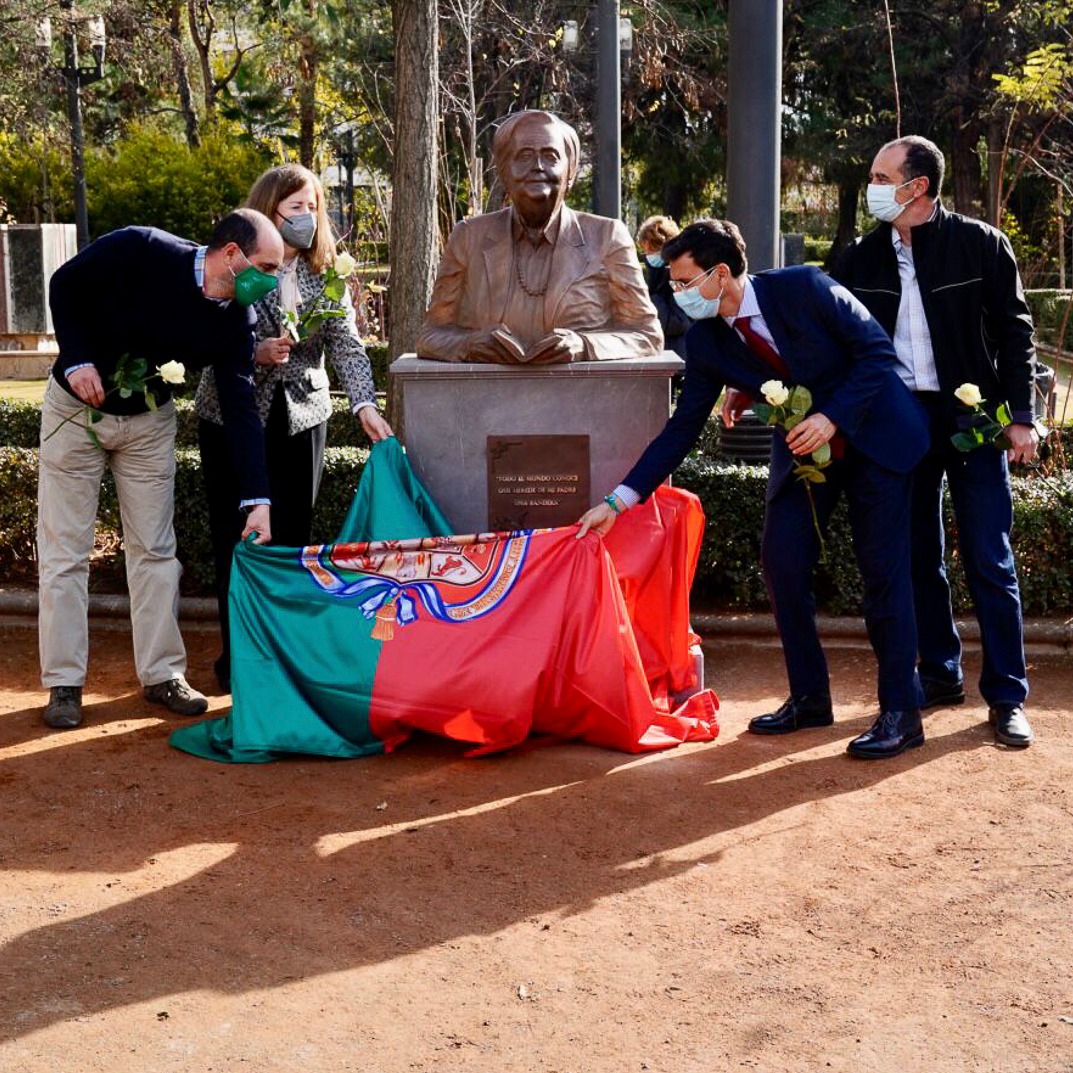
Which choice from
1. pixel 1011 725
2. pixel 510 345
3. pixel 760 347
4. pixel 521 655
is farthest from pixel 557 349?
pixel 1011 725

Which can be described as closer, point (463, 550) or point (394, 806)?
point (394, 806)

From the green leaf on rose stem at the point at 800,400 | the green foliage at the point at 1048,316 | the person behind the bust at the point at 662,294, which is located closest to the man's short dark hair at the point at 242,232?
the green leaf on rose stem at the point at 800,400

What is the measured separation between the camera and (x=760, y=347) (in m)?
5.24

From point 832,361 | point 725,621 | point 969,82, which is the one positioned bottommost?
point 725,621

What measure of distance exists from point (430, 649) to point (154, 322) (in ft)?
4.99

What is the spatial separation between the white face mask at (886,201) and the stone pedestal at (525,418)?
3.00 ft

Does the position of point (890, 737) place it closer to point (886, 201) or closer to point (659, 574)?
point (659, 574)

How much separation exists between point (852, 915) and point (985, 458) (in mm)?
2027

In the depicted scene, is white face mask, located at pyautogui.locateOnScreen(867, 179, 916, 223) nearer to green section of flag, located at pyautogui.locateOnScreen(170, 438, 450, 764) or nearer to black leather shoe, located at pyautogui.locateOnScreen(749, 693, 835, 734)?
black leather shoe, located at pyautogui.locateOnScreen(749, 693, 835, 734)

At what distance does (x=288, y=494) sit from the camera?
6094mm

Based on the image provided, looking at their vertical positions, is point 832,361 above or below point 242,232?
below

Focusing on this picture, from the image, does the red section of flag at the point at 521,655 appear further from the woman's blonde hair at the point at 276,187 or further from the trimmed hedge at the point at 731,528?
the trimmed hedge at the point at 731,528

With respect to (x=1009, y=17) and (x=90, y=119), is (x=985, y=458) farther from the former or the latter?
(x=90, y=119)


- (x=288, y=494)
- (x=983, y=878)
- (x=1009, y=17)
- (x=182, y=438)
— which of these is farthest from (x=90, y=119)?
(x=983, y=878)
